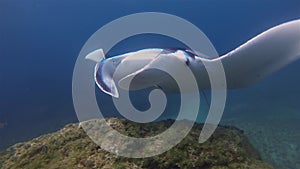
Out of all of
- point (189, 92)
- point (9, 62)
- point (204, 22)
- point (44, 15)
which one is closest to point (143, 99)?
point (189, 92)

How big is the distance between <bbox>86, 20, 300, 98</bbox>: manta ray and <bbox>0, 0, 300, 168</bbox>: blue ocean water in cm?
243

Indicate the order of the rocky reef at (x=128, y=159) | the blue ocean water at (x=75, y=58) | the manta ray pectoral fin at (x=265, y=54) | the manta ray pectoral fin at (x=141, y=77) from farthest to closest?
the blue ocean water at (x=75, y=58) → the manta ray pectoral fin at (x=141, y=77) → the manta ray pectoral fin at (x=265, y=54) → the rocky reef at (x=128, y=159)

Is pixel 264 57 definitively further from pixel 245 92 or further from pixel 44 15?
pixel 44 15

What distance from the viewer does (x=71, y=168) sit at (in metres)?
2.37

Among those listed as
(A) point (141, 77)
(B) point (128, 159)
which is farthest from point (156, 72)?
(B) point (128, 159)

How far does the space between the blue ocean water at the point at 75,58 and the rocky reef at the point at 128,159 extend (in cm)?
258

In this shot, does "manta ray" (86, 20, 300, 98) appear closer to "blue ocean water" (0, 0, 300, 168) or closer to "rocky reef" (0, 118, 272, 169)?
"rocky reef" (0, 118, 272, 169)

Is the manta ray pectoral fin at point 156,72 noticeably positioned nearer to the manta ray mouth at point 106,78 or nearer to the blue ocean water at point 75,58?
the manta ray mouth at point 106,78

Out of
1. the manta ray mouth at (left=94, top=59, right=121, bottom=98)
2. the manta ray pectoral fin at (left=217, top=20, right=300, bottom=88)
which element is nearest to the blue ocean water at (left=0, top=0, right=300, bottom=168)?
the manta ray pectoral fin at (left=217, top=20, right=300, bottom=88)

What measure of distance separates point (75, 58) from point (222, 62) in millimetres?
33045

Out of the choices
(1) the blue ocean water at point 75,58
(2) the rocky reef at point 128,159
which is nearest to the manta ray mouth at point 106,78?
(2) the rocky reef at point 128,159

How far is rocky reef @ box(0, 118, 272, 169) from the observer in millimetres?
2424

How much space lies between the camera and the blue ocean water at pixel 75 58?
10.3 m

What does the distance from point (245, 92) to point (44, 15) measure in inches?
1343
